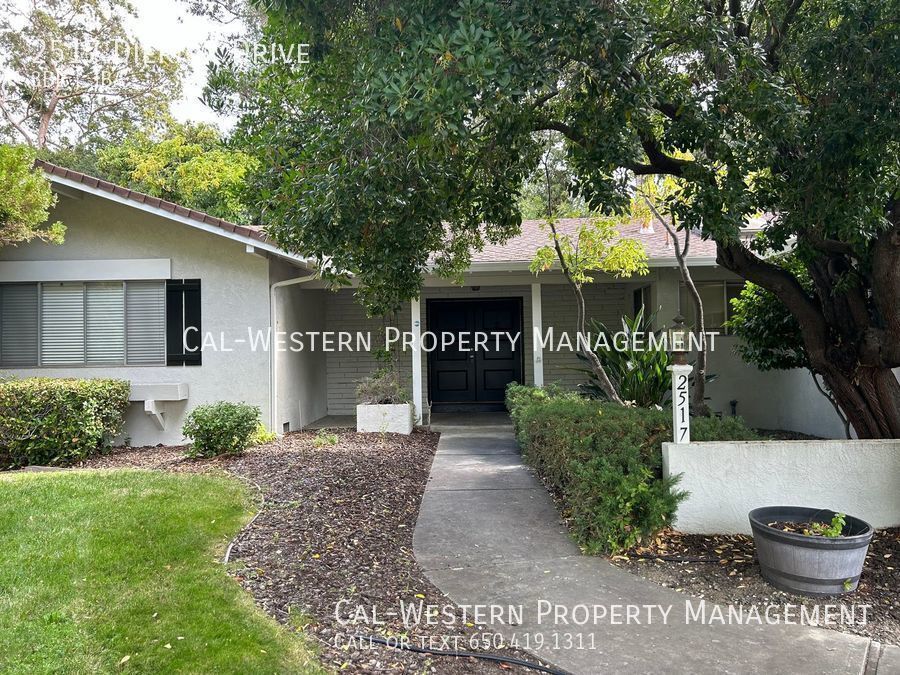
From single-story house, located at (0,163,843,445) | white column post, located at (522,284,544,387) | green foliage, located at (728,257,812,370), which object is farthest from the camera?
white column post, located at (522,284,544,387)

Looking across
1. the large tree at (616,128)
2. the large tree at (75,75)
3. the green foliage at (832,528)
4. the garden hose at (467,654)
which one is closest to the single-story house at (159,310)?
the large tree at (616,128)

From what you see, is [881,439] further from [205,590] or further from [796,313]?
[205,590]

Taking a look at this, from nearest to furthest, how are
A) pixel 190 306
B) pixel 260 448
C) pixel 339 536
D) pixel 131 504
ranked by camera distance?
pixel 339 536
pixel 131 504
pixel 260 448
pixel 190 306

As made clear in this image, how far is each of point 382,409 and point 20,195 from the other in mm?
5204

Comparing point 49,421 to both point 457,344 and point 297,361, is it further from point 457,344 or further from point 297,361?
point 457,344

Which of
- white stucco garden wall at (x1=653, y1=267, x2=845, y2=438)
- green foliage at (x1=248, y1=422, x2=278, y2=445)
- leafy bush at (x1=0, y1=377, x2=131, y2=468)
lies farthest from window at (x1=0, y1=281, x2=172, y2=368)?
white stucco garden wall at (x1=653, y1=267, x2=845, y2=438)

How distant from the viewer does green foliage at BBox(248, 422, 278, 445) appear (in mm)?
8099

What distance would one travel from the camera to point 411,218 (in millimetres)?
4875

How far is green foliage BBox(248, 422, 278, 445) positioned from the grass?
7.75ft

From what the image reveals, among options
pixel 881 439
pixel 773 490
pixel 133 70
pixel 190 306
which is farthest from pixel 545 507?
pixel 133 70

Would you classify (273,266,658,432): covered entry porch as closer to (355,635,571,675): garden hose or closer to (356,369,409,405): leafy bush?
(356,369,409,405): leafy bush

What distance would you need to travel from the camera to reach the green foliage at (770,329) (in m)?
7.09

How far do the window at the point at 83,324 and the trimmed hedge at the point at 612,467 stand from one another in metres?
5.99

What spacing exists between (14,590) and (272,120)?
3974 millimetres
